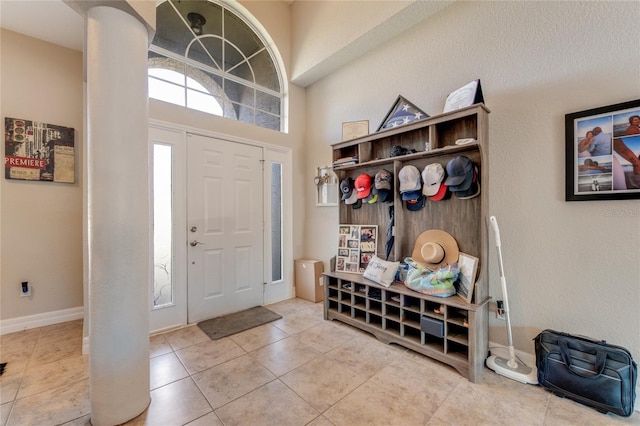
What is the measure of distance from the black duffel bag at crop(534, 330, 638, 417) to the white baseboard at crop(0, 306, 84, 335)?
187 inches

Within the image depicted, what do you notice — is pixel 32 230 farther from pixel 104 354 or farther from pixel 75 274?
pixel 104 354

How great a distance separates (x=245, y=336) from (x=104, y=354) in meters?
1.33

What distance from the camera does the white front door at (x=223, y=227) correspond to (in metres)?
3.03

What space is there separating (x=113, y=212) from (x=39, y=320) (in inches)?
106

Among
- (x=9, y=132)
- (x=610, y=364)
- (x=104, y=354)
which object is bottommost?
(x=610, y=364)

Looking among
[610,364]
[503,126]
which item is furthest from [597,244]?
[503,126]

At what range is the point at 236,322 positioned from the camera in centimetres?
300

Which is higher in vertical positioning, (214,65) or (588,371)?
(214,65)

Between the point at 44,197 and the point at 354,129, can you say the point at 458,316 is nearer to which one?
the point at 354,129

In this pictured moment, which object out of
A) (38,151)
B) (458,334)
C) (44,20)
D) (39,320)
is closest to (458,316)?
(458,334)

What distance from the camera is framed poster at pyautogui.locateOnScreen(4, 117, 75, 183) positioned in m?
2.77

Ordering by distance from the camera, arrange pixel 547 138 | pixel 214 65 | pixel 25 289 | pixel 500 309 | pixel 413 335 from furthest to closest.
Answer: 1. pixel 214 65
2. pixel 25 289
3. pixel 413 335
4. pixel 500 309
5. pixel 547 138

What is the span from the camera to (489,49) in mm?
2291

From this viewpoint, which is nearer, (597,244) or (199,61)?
(597,244)
